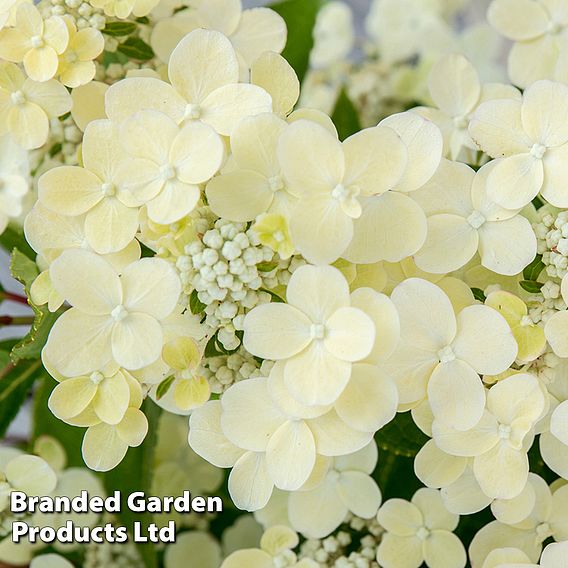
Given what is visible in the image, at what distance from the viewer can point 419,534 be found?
561 millimetres

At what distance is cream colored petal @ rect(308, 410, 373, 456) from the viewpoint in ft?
1.48

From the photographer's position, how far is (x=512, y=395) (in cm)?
47

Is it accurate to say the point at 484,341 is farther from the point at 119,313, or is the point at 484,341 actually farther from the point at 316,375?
the point at 119,313

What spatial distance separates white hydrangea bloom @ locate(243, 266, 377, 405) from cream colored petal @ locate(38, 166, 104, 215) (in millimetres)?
129

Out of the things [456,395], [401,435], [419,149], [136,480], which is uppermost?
[419,149]

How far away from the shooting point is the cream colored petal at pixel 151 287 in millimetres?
440

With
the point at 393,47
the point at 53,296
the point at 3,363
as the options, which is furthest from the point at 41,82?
the point at 393,47

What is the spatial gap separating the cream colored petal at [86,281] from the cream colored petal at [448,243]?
178mm

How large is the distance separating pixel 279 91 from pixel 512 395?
8.9 inches

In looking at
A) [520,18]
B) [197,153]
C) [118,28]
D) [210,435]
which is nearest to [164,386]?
[210,435]

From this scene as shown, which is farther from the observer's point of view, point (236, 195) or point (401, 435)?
point (401, 435)

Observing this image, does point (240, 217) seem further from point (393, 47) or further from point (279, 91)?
point (393, 47)

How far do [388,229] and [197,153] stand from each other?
115 mm

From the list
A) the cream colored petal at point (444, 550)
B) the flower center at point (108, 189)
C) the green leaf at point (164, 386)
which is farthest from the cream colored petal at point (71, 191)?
the cream colored petal at point (444, 550)
